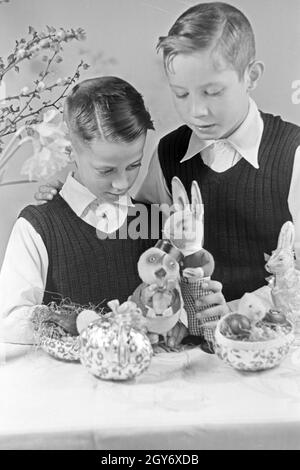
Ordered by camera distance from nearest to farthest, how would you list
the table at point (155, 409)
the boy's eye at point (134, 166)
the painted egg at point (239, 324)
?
the table at point (155, 409) → the painted egg at point (239, 324) → the boy's eye at point (134, 166)

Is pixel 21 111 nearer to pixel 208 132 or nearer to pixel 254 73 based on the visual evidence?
pixel 208 132

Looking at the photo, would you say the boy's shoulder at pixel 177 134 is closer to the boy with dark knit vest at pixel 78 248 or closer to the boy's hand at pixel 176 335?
the boy with dark knit vest at pixel 78 248

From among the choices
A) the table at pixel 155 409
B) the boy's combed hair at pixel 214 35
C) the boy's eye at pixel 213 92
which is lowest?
the table at pixel 155 409

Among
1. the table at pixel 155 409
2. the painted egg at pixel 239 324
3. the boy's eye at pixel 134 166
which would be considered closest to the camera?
the table at pixel 155 409

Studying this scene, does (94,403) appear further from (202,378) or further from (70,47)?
(70,47)

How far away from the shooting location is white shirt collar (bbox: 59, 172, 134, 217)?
4.49 ft

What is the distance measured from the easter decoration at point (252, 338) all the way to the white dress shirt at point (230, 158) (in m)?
0.08

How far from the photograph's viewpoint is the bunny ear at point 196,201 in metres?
1.37

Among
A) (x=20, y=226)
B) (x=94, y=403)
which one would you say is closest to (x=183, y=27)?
(x=20, y=226)

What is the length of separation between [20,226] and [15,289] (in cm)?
15

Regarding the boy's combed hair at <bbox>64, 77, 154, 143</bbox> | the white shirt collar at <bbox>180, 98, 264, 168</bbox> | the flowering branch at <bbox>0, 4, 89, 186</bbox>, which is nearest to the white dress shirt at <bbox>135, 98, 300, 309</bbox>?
the white shirt collar at <bbox>180, 98, 264, 168</bbox>

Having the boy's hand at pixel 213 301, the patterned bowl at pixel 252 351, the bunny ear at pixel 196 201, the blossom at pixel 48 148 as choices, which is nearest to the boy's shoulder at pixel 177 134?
the bunny ear at pixel 196 201

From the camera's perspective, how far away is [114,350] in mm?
1189

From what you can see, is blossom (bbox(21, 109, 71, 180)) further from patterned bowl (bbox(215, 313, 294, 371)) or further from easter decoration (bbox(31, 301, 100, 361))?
patterned bowl (bbox(215, 313, 294, 371))
